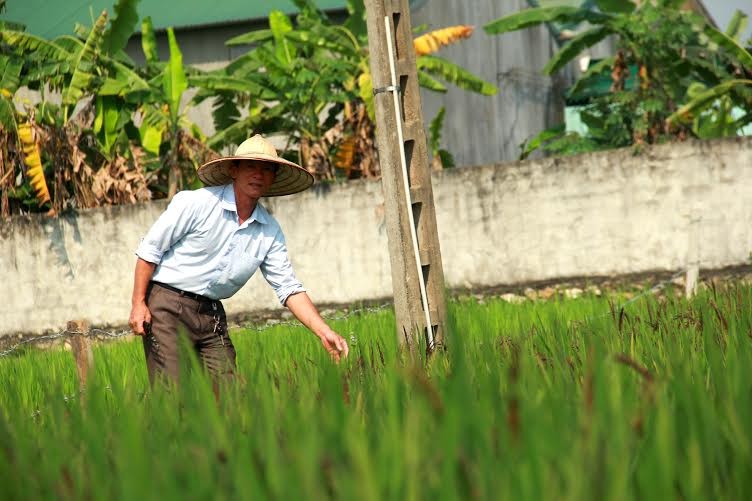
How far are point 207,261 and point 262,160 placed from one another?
1.65 ft

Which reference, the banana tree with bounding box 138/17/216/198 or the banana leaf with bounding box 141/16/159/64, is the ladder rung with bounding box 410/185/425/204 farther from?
the banana leaf with bounding box 141/16/159/64

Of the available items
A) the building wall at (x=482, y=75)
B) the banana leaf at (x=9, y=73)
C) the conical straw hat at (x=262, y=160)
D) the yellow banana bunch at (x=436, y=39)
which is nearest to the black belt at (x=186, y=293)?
the conical straw hat at (x=262, y=160)

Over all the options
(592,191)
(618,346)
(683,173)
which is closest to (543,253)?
(592,191)

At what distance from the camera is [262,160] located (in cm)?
439

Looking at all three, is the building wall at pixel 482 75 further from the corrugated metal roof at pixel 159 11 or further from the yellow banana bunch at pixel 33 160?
the yellow banana bunch at pixel 33 160

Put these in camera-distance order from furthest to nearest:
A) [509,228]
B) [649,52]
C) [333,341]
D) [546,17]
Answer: [546,17] → [649,52] → [509,228] → [333,341]

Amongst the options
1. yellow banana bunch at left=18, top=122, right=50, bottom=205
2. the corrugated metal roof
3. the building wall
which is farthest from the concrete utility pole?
the corrugated metal roof

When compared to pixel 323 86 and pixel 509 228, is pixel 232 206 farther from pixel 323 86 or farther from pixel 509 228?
pixel 323 86

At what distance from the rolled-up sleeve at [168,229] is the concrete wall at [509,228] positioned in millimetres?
5943

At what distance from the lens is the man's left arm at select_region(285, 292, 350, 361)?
386cm

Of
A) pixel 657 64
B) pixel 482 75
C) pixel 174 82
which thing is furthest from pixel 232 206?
pixel 482 75

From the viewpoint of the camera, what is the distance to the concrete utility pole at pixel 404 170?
4668 millimetres

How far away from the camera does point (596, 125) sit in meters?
14.8

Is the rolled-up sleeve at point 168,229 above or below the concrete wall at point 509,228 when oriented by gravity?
above
